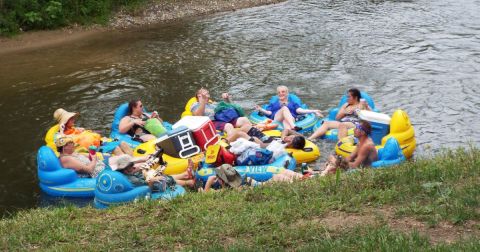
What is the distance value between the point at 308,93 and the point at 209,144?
15.1 ft

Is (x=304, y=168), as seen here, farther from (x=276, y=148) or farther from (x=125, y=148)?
(x=125, y=148)

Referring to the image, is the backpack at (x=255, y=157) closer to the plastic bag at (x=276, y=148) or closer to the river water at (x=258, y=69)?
the plastic bag at (x=276, y=148)

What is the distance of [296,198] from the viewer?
6520mm

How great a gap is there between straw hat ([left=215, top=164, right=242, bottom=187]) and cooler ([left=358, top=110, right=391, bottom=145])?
2.99 m

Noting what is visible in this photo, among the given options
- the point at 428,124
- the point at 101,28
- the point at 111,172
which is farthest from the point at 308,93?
the point at 101,28

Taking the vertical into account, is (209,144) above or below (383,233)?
below

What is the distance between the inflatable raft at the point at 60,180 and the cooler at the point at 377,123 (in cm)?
478

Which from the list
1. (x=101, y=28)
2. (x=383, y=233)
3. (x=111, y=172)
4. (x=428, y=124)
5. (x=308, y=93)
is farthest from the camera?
(x=101, y=28)

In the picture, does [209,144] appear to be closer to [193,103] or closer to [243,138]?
[243,138]

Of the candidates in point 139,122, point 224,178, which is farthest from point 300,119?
point 224,178

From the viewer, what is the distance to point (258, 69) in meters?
16.9

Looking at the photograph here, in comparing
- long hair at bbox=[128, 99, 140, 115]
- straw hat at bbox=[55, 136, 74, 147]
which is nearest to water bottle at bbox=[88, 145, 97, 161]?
straw hat at bbox=[55, 136, 74, 147]

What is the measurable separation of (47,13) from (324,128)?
14065 mm

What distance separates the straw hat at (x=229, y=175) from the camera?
8.96 m
